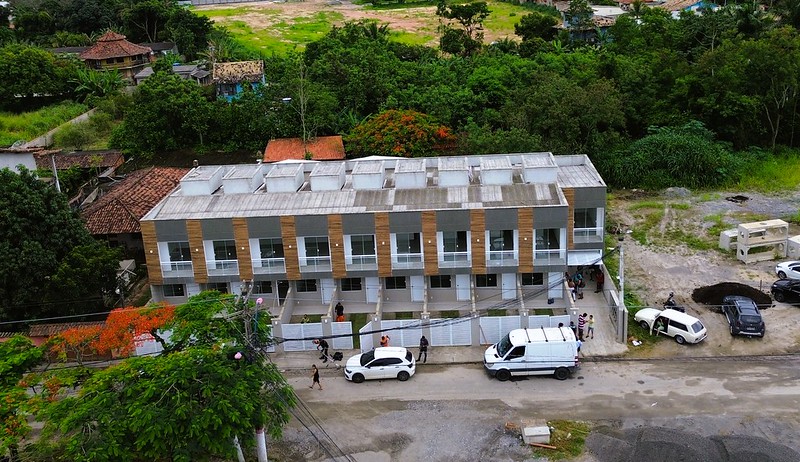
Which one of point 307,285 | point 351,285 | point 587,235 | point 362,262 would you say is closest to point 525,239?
point 587,235

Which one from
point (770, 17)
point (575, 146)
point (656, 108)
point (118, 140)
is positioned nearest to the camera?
point (575, 146)

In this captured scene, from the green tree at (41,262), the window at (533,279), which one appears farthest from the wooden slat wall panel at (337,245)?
the green tree at (41,262)

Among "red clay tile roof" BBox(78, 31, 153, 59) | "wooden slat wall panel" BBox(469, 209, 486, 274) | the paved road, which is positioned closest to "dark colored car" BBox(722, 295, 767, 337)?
the paved road

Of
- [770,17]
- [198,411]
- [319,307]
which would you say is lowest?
[319,307]

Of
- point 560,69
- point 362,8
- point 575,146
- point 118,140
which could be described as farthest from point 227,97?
point 362,8

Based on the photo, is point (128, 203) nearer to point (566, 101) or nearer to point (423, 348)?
point (423, 348)

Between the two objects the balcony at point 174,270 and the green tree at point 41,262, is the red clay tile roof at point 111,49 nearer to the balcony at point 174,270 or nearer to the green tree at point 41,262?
the green tree at point 41,262

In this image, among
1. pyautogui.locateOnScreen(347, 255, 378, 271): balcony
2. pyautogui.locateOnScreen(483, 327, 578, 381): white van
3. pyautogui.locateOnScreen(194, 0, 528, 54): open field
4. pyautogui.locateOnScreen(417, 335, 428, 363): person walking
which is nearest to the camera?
pyautogui.locateOnScreen(483, 327, 578, 381): white van

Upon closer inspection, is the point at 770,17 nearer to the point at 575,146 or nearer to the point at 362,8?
the point at 575,146

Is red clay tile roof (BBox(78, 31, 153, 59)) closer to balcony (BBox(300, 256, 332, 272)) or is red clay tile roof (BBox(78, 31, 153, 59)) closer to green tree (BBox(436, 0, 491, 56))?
green tree (BBox(436, 0, 491, 56))
